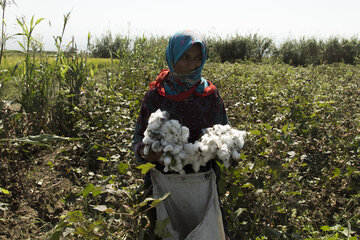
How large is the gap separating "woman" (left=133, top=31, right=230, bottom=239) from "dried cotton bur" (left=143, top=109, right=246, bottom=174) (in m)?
0.20

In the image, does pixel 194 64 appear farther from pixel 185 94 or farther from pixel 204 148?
pixel 204 148

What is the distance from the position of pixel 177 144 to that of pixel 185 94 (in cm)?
34

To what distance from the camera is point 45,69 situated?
2.67 metres

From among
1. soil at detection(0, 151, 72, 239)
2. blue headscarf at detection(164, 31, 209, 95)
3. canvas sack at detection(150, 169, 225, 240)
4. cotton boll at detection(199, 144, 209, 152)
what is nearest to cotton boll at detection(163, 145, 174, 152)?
cotton boll at detection(199, 144, 209, 152)

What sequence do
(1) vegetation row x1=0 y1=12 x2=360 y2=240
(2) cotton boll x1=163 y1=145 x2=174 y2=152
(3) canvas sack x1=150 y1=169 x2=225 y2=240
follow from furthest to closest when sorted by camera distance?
(1) vegetation row x1=0 y1=12 x2=360 y2=240
(3) canvas sack x1=150 y1=169 x2=225 y2=240
(2) cotton boll x1=163 y1=145 x2=174 y2=152

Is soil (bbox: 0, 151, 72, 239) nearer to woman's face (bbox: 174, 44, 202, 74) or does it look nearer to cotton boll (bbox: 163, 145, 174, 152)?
cotton boll (bbox: 163, 145, 174, 152)

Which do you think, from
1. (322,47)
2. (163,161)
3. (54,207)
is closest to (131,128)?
(54,207)

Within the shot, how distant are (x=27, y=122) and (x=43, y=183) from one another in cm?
60

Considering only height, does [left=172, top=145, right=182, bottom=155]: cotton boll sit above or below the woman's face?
below

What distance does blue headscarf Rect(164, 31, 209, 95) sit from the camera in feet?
3.94

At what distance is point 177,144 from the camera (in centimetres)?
102

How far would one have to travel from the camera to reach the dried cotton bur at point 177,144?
3.28ft

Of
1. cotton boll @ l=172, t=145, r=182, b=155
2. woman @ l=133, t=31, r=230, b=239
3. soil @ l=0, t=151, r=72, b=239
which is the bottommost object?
soil @ l=0, t=151, r=72, b=239

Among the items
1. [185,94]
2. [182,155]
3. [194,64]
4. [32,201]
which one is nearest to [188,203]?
[182,155]
